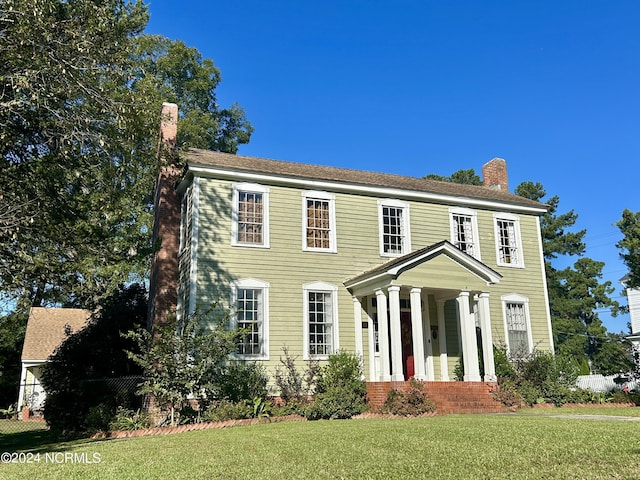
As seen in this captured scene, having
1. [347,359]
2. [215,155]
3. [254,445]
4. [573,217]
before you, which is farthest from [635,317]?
[254,445]

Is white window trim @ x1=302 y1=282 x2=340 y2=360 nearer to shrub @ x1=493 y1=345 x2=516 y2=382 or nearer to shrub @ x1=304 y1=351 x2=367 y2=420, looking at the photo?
shrub @ x1=304 y1=351 x2=367 y2=420

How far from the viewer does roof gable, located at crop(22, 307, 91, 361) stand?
2669cm

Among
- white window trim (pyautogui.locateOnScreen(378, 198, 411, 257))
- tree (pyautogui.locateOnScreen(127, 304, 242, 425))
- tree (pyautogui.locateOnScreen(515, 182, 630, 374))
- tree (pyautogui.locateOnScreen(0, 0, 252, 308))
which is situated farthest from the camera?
tree (pyautogui.locateOnScreen(515, 182, 630, 374))

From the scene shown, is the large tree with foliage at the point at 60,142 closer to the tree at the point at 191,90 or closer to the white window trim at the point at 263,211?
the white window trim at the point at 263,211

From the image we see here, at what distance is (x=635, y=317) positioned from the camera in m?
34.7

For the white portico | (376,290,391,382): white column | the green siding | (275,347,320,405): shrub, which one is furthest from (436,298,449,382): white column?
(275,347,320,405): shrub

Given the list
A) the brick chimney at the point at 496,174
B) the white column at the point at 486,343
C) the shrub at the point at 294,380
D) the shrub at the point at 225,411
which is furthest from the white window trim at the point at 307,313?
the brick chimney at the point at 496,174

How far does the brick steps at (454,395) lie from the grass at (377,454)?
398cm

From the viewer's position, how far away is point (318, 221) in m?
17.1

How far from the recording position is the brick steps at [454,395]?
562 inches

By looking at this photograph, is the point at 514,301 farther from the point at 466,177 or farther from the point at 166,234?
the point at 466,177

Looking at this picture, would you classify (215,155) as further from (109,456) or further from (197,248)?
(109,456)

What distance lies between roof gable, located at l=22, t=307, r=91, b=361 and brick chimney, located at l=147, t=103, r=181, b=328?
34.4 feet

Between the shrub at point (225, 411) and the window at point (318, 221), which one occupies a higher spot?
the window at point (318, 221)
